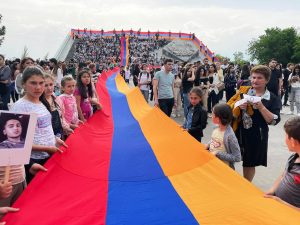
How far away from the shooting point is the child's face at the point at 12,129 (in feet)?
7.88

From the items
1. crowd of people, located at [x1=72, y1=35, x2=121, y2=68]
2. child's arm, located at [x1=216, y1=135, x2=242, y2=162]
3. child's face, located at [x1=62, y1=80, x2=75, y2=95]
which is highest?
crowd of people, located at [x1=72, y1=35, x2=121, y2=68]

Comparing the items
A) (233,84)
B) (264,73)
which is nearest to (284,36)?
(233,84)

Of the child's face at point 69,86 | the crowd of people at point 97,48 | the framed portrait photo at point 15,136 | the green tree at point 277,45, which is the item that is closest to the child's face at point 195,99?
the child's face at point 69,86

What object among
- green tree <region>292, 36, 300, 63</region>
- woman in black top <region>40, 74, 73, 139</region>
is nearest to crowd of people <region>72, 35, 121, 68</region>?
green tree <region>292, 36, 300, 63</region>

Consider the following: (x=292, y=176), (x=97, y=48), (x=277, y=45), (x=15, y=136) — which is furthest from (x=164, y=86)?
(x=277, y=45)

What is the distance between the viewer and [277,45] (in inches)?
2709

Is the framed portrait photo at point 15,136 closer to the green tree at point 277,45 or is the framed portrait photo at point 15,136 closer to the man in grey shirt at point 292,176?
the man in grey shirt at point 292,176

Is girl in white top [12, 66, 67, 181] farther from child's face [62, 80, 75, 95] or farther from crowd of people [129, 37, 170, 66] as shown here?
crowd of people [129, 37, 170, 66]

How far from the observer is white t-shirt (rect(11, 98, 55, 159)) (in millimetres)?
3242

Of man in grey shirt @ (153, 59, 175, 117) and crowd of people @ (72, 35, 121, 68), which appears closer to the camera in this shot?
man in grey shirt @ (153, 59, 175, 117)

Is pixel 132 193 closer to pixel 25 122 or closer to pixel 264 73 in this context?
pixel 25 122

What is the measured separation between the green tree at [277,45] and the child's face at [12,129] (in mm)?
68458

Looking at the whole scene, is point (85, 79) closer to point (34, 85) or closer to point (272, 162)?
point (34, 85)

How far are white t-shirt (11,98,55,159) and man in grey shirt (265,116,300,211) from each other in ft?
6.93
